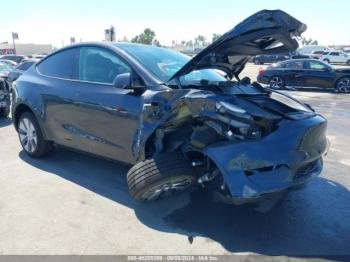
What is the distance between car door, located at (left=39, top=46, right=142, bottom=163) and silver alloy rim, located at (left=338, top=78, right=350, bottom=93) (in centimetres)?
1361

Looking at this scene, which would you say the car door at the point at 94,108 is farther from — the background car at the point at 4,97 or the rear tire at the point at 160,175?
the background car at the point at 4,97

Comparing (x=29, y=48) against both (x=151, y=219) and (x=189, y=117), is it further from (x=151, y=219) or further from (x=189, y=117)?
(x=189, y=117)

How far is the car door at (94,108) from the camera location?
4129 mm

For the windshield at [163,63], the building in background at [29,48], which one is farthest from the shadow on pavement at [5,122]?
the building in background at [29,48]

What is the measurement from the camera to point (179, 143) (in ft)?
12.3

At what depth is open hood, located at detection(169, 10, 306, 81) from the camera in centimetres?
327

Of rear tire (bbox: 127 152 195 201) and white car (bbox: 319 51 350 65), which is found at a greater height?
rear tire (bbox: 127 152 195 201)

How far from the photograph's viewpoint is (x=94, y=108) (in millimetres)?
4406

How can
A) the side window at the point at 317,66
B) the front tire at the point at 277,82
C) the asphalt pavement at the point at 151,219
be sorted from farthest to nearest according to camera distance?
the front tire at the point at 277,82, the side window at the point at 317,66, the asphalt pavement at the point at 151,219

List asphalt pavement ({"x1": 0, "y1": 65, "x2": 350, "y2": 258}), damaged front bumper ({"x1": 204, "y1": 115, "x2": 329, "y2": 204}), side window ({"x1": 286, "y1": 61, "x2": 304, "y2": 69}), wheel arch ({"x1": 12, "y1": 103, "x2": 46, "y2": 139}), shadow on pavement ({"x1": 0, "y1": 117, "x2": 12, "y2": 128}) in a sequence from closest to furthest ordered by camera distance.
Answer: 1. damaged front bumper ({"x1": 204, "y1": 115, "x2": 329, "y2": 204})
2. asphalt pavement ({"x1": 0, "y1": 65, "x2": 350, "y2": 258})
3. wheel arch ({"x1": 12, "y1": 103, "x2": 46, "y2": 139})
4. shadow on pavement ({"x1": 0, "y1": 117, "x2": 12, "y2": 128})
5. side window ({"x1": 286, "y1": 61, "x2": 304, "y2": 69})

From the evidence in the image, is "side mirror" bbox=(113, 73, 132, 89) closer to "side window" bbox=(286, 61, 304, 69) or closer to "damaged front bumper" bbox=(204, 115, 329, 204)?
"damaged front bumper" bbox=(204, 115, 329, 204)

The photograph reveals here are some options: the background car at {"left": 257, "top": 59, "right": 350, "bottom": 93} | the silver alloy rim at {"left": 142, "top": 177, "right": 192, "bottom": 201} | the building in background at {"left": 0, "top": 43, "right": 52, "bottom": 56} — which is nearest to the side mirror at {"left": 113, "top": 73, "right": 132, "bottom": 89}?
the silver alloy rim at {"left": 142, "top": 177, "right": 192, "bottom": 201}

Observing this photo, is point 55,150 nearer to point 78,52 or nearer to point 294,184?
point 78,52

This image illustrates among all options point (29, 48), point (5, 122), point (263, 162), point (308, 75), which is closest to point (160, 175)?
point (263, 162)
